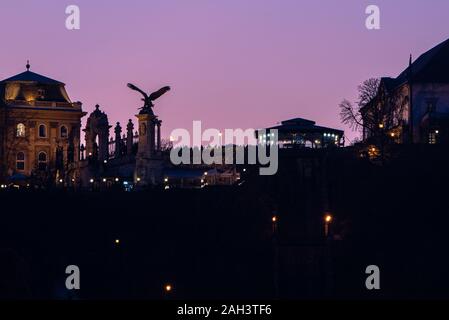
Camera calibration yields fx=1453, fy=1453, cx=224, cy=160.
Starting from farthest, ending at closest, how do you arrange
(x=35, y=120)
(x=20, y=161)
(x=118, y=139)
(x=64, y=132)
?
1. (x=64, y=132)
2. (x=35, y=120)
3. (x=20, y=161)
4. (x=118, y=139)

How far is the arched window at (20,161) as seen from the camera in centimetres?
14412

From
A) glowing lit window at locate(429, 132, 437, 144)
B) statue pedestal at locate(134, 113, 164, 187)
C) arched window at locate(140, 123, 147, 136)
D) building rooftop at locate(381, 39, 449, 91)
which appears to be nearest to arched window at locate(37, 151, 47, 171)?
building rooftop at locate(381, 39, 449, 91)

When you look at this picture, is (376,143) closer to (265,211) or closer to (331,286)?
(265,211)

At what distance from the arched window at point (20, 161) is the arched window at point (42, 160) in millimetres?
1576

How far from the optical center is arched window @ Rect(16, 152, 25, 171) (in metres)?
144

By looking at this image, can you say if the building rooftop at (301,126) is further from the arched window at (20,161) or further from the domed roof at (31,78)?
the domed roof at (31,78)

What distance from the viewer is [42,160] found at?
146125 mm

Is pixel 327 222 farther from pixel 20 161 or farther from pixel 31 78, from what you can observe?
pixel 31 78

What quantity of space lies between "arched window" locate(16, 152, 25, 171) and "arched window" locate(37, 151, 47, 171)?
1.58 meters

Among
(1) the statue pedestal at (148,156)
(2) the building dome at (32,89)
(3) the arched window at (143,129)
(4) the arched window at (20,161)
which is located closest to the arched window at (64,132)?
(2) the building dome at (32,89)

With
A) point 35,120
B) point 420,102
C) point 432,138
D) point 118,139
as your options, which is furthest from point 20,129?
point 432,138

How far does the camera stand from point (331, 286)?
289ft

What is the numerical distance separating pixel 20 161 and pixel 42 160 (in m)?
2.30
